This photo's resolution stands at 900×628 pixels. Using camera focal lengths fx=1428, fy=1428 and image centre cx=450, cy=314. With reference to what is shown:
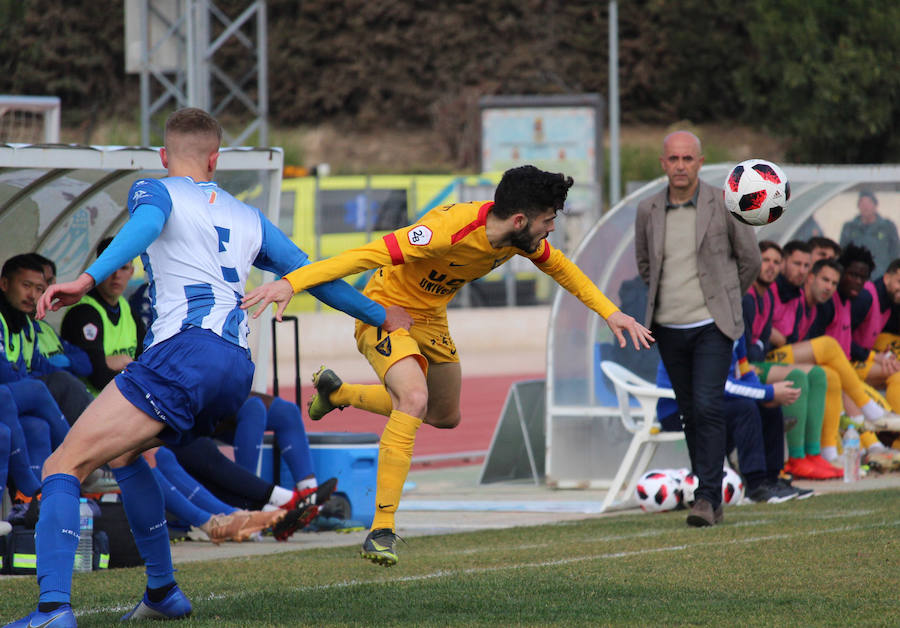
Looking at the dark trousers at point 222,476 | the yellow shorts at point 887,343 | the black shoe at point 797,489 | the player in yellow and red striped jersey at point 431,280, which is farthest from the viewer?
the yellow shorts at point 887,343

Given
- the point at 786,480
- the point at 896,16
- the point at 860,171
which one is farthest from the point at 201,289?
the point at 896,16

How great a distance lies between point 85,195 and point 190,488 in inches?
96.3

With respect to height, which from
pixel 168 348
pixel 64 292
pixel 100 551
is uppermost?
pixel 64 292

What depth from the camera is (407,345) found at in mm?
6805

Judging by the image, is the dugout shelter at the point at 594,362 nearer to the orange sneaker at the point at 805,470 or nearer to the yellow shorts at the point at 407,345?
the orange sneaker at the point at 805,470

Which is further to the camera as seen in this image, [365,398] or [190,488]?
[190,488]

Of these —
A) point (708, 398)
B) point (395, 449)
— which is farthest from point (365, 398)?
point (708, 398)

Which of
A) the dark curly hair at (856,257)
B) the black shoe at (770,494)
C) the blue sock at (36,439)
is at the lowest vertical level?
the black shoe at (770,494)

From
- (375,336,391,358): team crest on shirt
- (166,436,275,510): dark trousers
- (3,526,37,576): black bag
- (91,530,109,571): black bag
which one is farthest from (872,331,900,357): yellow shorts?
(3,526,37,576): black bag

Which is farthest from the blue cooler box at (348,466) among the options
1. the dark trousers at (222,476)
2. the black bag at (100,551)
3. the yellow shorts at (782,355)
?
the yellow shorts at (782,355)

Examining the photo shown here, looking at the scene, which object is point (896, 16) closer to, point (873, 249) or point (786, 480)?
point (873, 249)

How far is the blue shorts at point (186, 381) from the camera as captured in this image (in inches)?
208

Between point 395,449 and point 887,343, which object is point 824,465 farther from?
point 395,449

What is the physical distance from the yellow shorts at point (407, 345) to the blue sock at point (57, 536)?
1.69 meters
